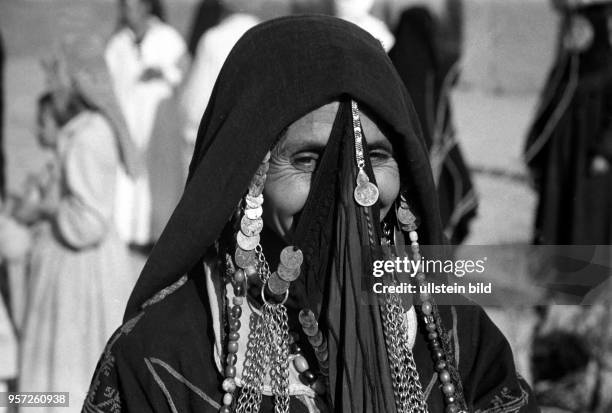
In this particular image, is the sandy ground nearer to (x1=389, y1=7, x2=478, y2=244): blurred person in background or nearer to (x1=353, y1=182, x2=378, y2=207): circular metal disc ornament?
(x1=389, y1=7, x2=478, y2=244): blurred person in background

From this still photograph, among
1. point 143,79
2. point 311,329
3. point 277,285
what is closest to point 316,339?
point 311,329

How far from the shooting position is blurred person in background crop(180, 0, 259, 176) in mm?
5023

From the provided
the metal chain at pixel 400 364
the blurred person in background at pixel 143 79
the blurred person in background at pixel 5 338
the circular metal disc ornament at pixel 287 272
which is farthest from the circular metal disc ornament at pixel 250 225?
the blurred person in background at pixel 143 79

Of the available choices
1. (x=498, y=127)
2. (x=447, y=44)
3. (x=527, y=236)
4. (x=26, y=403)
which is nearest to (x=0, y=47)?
(x=26, y=403)

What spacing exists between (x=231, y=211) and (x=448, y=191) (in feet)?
11.0

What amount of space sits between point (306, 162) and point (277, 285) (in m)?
0.28

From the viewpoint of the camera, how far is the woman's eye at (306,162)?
78.3 inches

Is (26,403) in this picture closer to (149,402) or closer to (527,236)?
(149,402)

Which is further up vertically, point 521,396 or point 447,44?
point 447,44

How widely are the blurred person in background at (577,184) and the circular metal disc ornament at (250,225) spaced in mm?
3665

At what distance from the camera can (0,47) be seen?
18.0 ft

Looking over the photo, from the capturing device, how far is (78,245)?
4.89 m

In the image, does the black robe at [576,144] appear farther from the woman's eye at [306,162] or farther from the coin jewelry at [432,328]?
the woman's eye at [306,162]

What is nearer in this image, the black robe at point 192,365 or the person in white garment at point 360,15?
the black robe at point 192,365
